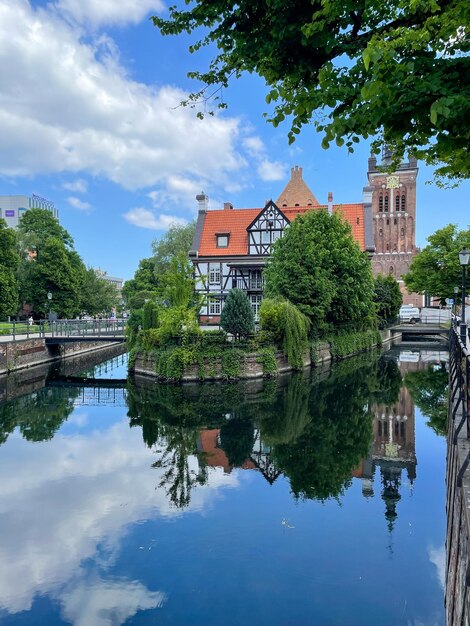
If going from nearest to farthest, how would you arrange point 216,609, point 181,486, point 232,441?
Answer: 1. point 216,609
2. point 181,486
3. point 232,441

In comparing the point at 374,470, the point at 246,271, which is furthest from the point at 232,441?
the point at 246,271

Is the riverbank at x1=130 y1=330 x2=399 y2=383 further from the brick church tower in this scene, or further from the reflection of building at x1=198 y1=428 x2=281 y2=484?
the brick church tower

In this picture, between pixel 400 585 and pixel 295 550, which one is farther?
pixel 295 550

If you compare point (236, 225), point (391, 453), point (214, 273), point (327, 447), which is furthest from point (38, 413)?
point (236, 225)

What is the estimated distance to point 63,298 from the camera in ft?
129

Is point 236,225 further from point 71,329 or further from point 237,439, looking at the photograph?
point 237,439

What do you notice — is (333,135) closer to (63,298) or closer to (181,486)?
(181,486)

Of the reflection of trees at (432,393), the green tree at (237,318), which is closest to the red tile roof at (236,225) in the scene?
the green tree at (237,318)

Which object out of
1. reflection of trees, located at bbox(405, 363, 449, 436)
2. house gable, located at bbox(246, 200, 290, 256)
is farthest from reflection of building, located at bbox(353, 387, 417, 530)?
house gable, located at bbox(246, 200, 290, 256)

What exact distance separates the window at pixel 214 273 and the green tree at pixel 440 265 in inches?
754

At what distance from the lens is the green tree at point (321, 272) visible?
25125mm

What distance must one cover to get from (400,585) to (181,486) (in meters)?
4.76

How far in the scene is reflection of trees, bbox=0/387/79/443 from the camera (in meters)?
13.5

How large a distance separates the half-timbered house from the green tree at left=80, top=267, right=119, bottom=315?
39.4ft
